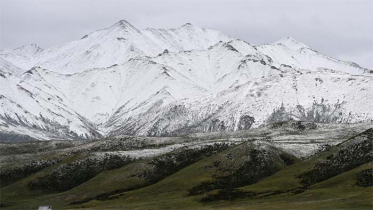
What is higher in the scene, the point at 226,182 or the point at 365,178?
A: the point at 226,182

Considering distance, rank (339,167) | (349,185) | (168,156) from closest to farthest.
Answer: (349,185)
(339,167)
(168,156)

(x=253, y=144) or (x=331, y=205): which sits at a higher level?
(x=253, y=144)

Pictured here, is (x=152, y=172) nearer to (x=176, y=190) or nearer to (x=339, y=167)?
(x=176, y=190)

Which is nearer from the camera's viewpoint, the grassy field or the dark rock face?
the dark rock face

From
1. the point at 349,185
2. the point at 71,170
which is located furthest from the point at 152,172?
the point at 349,185

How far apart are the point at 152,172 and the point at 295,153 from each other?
39027 millimetres

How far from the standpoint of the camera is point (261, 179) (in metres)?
154

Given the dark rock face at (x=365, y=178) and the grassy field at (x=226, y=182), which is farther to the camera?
the grassy field at (x=226, y=182)

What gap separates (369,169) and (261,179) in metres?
32.8

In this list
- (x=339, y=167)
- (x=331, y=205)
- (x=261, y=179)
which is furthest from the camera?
(x=261, y=179)

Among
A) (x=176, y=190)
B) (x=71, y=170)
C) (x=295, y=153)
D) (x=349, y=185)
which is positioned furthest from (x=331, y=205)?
(x=71, y=170)

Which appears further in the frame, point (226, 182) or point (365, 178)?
point (226, 182)

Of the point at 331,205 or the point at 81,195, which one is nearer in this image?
the point at 331,205

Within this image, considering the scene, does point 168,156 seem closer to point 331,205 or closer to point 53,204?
point 53,204
